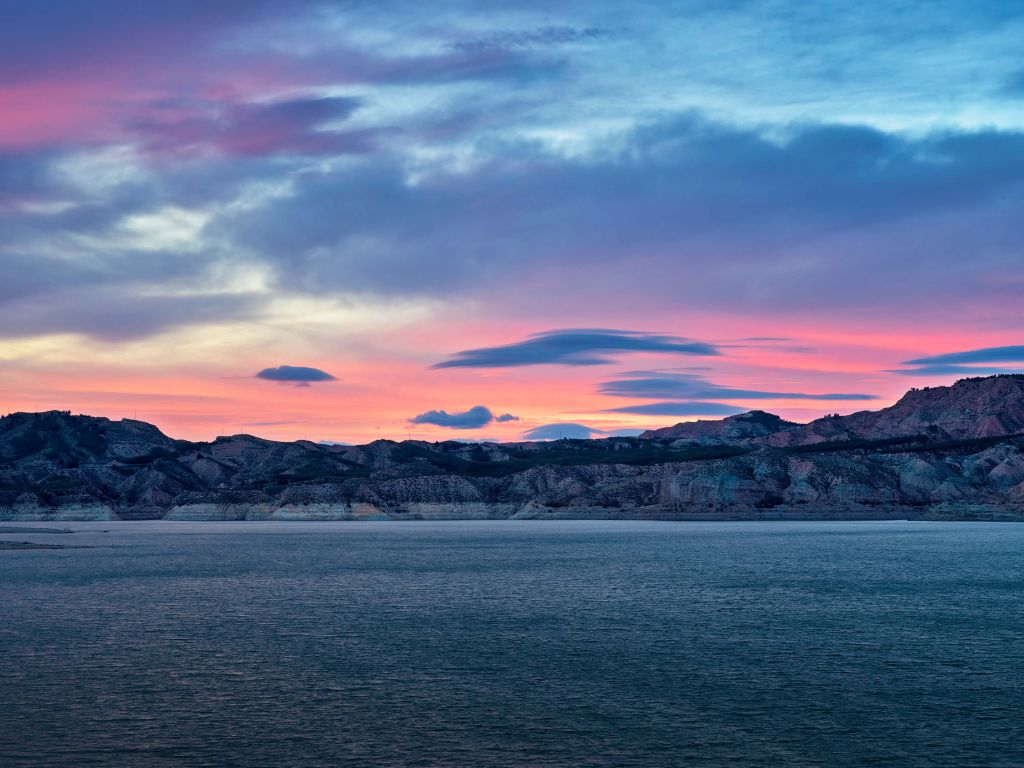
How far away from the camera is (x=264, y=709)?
119 feet

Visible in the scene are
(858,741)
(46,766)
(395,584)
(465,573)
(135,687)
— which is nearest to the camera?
(46,766)

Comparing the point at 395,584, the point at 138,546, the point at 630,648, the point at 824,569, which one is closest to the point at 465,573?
the point at 395,584

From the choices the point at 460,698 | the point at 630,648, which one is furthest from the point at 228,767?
the point at 630,648

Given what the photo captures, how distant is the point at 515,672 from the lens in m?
43.0

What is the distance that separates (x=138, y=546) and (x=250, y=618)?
357ft

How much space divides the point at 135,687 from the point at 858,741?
27.3m

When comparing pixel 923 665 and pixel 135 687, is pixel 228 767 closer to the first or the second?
pixel 135 687

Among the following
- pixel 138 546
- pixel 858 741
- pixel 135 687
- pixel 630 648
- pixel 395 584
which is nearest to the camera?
pixel 858 741

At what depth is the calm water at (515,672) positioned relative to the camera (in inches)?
1227

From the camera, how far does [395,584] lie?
281ft

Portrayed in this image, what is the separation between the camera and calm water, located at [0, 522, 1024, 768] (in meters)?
31.2

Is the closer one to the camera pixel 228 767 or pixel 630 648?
pixel 228 767

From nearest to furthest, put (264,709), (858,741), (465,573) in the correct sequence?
(858,741) < (264,709) < (465,573)

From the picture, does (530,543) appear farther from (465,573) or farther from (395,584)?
(395,584)
